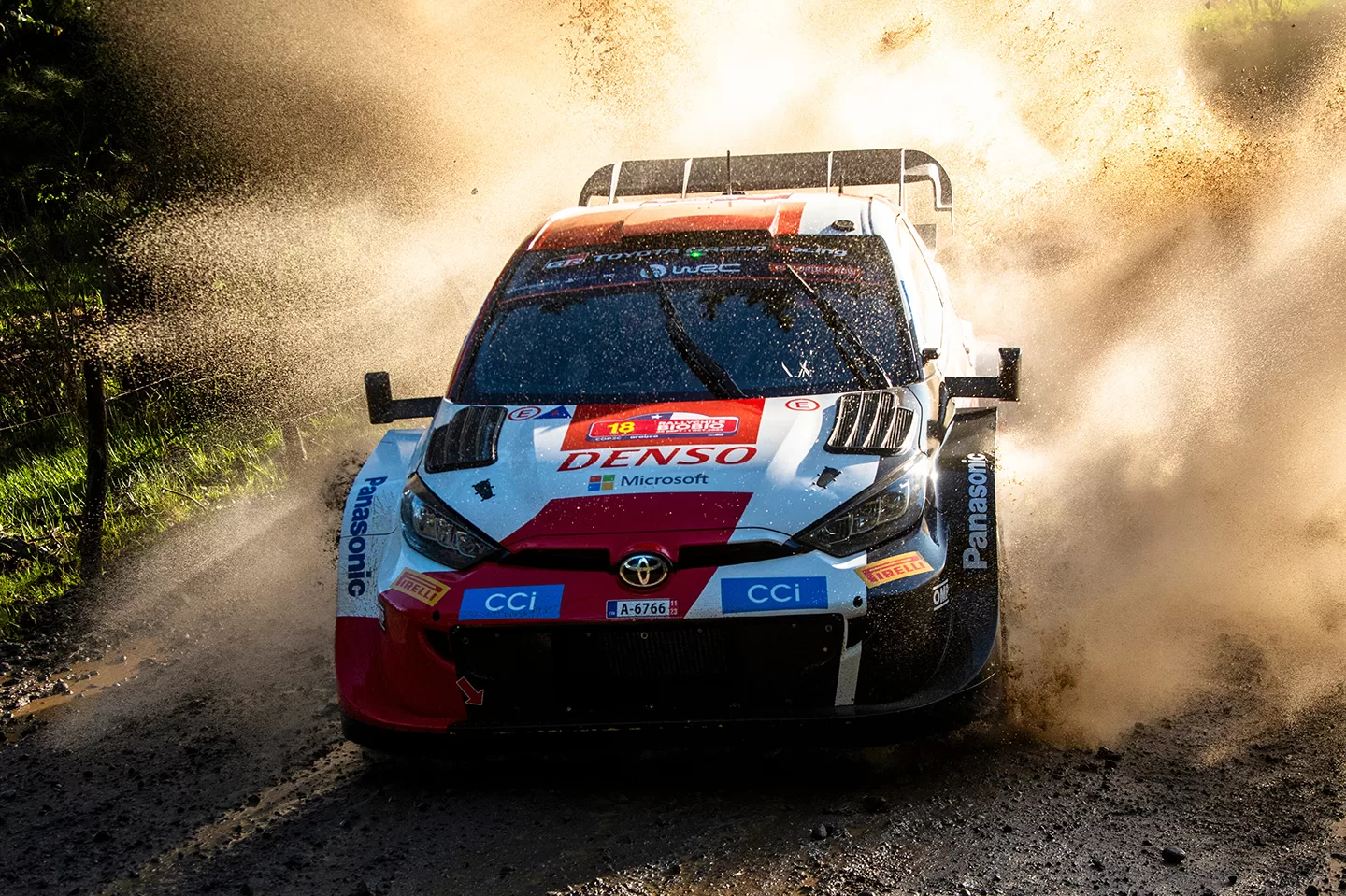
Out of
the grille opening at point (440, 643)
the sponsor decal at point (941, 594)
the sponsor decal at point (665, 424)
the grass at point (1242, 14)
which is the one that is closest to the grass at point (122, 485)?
the grille opening at point (440, 643)

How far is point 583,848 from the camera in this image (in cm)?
394

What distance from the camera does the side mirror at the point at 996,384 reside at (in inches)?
201

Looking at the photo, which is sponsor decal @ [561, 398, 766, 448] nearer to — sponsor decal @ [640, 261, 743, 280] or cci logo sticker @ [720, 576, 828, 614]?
cci logo sticker @ [720, 576, 828, 614]

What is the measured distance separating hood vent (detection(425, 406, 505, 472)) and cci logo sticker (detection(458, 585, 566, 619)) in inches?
22.0

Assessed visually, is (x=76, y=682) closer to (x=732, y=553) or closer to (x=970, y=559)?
(x=732, y=553)

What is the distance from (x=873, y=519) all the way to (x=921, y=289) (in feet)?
5.62

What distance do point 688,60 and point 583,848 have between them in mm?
9812

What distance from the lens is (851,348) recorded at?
5.14 m

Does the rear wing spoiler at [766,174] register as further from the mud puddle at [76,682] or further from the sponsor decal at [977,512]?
the mud puddle at [76,682]

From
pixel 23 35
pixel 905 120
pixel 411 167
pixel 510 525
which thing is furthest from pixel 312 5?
pixel 510 525

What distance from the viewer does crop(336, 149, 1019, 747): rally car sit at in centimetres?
411

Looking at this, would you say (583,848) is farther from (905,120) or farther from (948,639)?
(905,120)

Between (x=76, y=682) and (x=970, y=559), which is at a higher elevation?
(x=970, y=559)

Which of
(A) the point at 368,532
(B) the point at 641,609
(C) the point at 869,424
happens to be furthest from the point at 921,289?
(A) the point at 368,532
